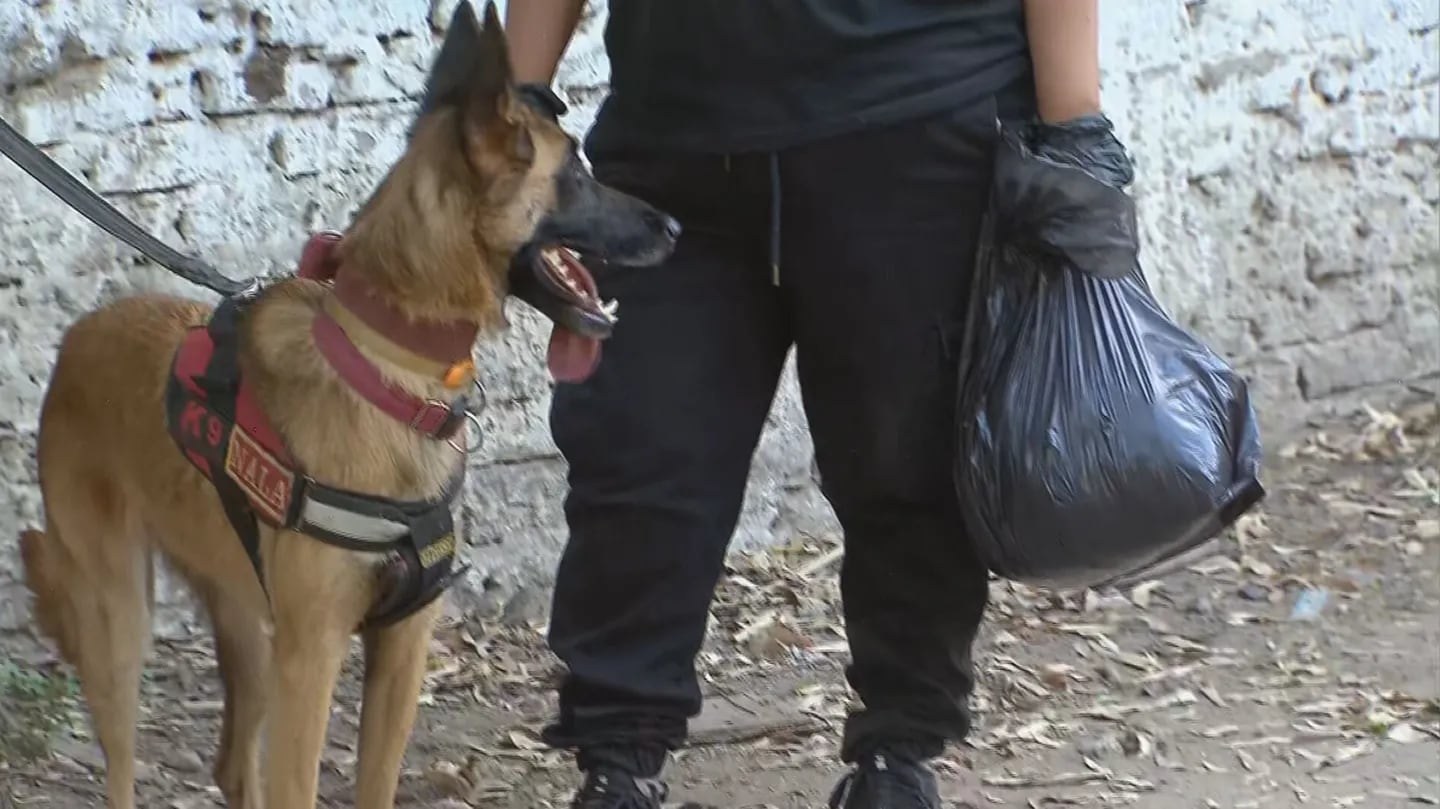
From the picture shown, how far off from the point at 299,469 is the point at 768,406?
0.82 metres

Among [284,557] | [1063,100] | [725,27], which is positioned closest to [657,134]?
[725,27]

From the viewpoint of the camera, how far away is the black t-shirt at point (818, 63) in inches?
101

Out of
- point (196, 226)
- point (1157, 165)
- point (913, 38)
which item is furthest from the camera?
point (1157, 165)

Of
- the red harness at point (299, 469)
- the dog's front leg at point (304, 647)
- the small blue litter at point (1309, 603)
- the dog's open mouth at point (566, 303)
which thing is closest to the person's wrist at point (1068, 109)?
the dog's open mouth at point (566, 303)

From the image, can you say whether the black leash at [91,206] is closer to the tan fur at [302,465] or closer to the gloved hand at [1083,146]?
the tan fur at [302,465]

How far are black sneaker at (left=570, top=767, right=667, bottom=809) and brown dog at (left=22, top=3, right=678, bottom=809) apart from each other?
328 millimetres

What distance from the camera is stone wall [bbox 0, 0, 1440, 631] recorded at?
396 centimetres

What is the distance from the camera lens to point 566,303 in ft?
8.22

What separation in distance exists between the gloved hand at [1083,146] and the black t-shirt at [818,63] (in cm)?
9

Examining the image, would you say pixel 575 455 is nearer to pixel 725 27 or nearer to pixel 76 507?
pixel 725 27

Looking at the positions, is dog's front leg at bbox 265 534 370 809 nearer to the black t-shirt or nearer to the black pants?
the black pants

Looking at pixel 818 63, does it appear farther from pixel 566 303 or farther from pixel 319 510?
pixel 319 510

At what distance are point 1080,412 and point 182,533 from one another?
1.53m

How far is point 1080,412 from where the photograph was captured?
2.63 m
